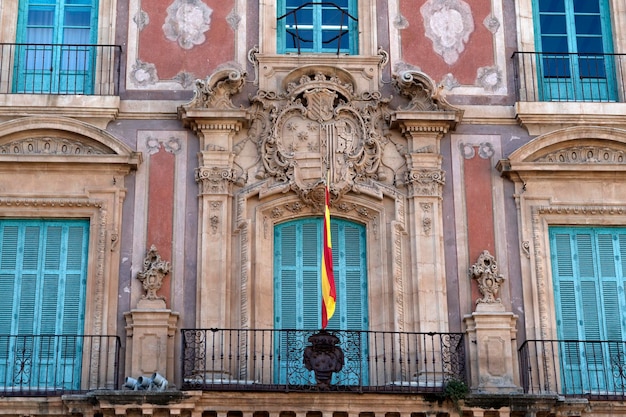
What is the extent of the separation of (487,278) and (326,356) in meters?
2.29

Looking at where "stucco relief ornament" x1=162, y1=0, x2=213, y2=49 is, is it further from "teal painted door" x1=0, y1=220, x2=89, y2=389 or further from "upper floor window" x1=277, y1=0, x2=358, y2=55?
"teal painted door" x1=0, y1=220, x2=89, y2=389

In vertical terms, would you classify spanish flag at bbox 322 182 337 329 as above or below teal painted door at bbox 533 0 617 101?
below

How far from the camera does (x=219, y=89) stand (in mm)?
17047

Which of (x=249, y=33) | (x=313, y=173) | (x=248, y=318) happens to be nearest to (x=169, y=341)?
(x=248, y=318)

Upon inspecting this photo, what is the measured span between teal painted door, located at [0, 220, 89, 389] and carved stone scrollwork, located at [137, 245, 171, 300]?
749 mm

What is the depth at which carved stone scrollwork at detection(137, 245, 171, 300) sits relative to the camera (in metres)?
16.1

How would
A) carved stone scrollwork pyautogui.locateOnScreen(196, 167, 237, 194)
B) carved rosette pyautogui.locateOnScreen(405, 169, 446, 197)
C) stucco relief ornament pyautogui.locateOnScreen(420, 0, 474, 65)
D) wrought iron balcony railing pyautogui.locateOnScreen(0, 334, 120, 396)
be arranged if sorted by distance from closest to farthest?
wrought iron balcony railing pyautogui.locateOnScreen(0, 334, 120, 396)
carved stone scrollwork pyautogui.locateOnScreen(196, 167, 237, 194)
carved rosette pyautogui.locateOnScreen(405, 169, 446, 197)
stucco relief ornament pyautogui.locateOnScreen(420, 0, 474, 65)

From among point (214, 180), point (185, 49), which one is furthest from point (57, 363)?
point (185, 49)

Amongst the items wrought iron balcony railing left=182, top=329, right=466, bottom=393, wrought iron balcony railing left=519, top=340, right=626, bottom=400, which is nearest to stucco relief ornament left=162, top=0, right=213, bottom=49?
wrought iron balcony railing left=182, top=329, right=466, bottom=393

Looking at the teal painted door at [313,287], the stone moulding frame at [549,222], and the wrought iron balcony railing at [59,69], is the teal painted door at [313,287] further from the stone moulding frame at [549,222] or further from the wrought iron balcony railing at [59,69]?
the wrought iron balcony railing at [59,69]

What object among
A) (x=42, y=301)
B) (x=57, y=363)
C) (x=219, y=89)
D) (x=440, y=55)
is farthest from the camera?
(x=440, y=55)

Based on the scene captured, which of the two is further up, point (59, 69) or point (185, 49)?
point (185, 49)

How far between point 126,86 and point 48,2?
165 cm

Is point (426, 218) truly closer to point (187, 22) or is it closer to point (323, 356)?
point (323, 356)
